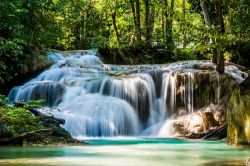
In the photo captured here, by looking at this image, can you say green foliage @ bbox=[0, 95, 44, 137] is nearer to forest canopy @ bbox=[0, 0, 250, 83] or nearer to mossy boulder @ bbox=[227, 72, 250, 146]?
forest canopy @ bbox=[0, 0, 250, 83]

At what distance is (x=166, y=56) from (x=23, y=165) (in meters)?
21.0

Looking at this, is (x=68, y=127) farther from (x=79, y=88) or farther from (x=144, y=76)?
(x=144, y=76)

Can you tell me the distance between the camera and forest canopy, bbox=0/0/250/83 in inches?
483

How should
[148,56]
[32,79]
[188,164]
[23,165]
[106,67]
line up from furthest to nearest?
1. [148,56]
2. [106,67]
3. [32,79]
4. [188,164]
5. [23,165]

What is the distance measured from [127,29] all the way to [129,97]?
16.7m

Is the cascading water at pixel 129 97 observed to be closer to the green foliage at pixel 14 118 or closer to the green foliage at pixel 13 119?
the green foliage at pixel 14 118

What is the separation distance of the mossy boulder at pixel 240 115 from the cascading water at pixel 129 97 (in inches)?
225

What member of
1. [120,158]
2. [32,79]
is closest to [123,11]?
[32,79]

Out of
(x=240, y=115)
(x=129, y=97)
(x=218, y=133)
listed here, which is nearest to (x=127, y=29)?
(x=129, y=97)

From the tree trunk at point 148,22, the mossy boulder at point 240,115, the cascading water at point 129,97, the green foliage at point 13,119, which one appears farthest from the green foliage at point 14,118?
the tree trunk at point 148,22

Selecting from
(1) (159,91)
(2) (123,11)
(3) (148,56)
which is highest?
(2) (123,11)

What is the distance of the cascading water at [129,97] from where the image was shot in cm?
1620

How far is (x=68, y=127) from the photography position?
49.1 feet

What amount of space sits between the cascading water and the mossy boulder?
18.7ft
